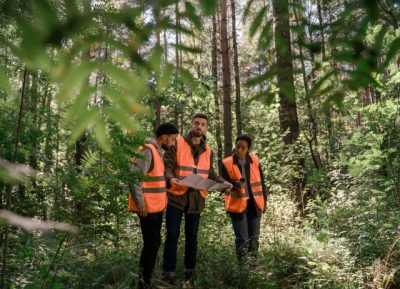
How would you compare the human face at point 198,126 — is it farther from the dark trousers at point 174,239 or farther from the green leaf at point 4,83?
the green leaf at point 4,83

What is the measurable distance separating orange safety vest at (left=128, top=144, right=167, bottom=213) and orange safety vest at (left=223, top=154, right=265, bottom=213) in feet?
3.94

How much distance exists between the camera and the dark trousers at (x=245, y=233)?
17.2 ft

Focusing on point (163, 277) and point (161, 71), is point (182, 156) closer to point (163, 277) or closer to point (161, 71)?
point (163, 277)

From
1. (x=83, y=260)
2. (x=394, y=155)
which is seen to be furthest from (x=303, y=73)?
(x=394, y=155)

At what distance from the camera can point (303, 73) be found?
5.70 ft

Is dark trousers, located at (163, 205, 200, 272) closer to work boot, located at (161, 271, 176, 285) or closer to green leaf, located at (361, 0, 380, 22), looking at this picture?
work boot, located at (161, 271, 176, 285)

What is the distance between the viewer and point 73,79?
1.11m

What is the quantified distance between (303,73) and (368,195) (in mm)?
5879

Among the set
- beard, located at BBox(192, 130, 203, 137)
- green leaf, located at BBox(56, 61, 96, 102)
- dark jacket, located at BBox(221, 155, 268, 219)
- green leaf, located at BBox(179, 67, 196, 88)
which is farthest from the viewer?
dark jacket, located at BBox(221, 155, 268, 219)

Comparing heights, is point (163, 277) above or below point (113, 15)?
below

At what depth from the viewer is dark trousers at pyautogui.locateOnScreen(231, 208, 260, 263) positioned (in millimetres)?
5255

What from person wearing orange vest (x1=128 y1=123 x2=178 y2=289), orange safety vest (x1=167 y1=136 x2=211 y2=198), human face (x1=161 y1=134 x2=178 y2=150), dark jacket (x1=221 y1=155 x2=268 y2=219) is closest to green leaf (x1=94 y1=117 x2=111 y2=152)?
person wearing orange vest (x1=128 y1=123 x2=178 y2=289)

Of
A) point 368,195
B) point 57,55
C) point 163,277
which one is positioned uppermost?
point 57,55

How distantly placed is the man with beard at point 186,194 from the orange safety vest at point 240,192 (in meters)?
0.42
